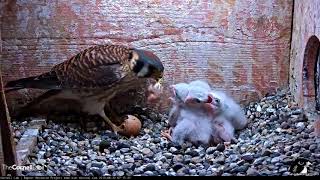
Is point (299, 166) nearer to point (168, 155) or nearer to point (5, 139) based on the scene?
point (168, 155)

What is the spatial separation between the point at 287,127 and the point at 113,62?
854 millimetres

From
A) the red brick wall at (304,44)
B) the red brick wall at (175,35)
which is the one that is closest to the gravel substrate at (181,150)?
the red brick wall at (304,44)

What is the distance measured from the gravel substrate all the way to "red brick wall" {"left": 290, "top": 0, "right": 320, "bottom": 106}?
0.10 m

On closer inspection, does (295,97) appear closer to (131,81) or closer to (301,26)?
(301,26)

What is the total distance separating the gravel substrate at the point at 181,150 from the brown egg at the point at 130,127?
0.03 metres

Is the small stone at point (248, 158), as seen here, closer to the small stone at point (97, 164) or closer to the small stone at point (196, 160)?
the small stone at point (196, 160)

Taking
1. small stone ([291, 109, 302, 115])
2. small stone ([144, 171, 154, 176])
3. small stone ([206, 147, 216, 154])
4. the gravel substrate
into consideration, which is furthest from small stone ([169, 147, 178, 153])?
small stone ([291, 109, 302, 115])

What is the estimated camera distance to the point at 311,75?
273 cm

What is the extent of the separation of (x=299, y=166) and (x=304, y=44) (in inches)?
34.1

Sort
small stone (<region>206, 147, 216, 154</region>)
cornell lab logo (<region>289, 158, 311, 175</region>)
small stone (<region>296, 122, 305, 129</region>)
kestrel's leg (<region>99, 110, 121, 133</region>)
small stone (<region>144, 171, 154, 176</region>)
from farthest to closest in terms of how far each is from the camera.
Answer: kestrel's leg (<region>99, 110, 121, 133</region>)
small stone (<region>296, 122, 305, 129</region>)
small stone (<region>206, 147, 216, 154</region>)
small stone (<region>144, 171, 154, 176</region>)
cornell lab logo (<region>289, 158, 311, 175</region>)

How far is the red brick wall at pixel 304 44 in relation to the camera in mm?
2572

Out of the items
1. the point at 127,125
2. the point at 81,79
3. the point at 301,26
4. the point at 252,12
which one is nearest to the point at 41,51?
the point at 81,79

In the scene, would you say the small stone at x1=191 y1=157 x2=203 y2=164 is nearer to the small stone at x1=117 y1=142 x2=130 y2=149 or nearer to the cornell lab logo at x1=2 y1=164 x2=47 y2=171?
the small stone at x1=117 y1=142 x2=130 y2=149

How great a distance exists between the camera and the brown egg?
2746 millimetres
